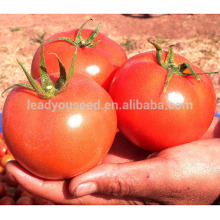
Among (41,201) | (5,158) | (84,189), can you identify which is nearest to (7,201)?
(41,201)

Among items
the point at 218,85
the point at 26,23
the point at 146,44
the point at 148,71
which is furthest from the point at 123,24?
the point at 148,71

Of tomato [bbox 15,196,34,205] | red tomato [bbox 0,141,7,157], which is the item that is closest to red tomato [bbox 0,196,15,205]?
tomato [bbox 15,196,34,205]

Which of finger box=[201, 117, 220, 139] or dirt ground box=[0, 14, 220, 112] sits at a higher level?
dirt ground box=[0, 14, 220, 112]

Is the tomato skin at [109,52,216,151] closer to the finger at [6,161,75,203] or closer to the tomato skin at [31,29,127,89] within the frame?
the tomato skin at [31,29,127,89]

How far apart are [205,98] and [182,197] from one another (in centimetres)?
59

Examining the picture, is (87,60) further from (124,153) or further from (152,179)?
(152,179)

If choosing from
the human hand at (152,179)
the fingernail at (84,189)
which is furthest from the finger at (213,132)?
the fingernail at (84,189)

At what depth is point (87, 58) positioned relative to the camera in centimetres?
160

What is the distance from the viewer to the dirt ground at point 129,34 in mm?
6840

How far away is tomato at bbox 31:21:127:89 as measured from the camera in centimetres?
158

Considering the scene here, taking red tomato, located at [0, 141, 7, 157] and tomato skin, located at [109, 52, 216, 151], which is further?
red tomato, located at [0, 141, 7, 157]

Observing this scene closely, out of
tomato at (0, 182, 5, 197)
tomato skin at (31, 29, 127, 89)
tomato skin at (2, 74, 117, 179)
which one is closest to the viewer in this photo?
tomato skin at (2, 74, 117, 179)

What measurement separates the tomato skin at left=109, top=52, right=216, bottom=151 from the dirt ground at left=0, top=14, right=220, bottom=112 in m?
4.29

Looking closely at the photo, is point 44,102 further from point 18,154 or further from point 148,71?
point 148,71
